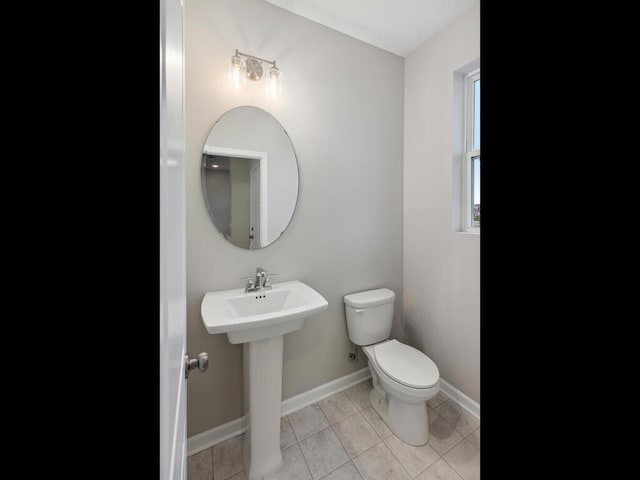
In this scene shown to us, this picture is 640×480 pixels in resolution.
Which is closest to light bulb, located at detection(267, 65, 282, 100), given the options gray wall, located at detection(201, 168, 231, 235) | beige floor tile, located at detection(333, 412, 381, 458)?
gray wall, located at detection(201, 168, 231, 235)

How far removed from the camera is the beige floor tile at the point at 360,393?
1.67 meters

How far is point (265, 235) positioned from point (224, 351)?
70 cm

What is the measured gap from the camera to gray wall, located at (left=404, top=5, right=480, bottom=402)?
159 cm

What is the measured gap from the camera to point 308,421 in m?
1.54

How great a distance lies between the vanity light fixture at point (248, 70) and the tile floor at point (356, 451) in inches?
79.4

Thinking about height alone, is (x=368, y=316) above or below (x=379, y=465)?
above

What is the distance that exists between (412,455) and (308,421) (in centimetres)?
60

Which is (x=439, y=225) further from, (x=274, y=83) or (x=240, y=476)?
(x=240, y=476)

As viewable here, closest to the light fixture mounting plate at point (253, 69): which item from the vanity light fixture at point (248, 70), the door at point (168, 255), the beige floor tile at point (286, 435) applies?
the vanity light fixture at point (248, 70)

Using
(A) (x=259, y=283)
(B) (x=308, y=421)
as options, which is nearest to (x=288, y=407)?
(B) (x=308, y=421)

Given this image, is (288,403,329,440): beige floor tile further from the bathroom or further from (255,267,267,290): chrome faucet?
(255,267,267,290): chrome faucet
